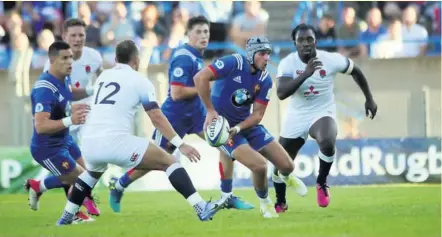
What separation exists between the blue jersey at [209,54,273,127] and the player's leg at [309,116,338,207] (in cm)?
115

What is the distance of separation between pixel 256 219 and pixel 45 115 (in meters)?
2.65

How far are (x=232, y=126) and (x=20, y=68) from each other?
29.2 feet

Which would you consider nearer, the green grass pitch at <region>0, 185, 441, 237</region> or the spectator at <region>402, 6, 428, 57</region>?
the green grass pitch at <region>0, 185, 441, 237</region>

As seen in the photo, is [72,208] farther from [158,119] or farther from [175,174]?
[158,119]

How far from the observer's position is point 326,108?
13.9m

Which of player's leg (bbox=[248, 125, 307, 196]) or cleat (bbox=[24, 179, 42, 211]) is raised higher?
player's leg (bbox=[248, 125, 307, 196])

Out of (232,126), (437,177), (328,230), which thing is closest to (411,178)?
(437,177)

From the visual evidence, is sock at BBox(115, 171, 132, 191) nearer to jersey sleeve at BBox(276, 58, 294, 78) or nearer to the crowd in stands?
jersey sleeve at BBox(276, 58, 294, 78)

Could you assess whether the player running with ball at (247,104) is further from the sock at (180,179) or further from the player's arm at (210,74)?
the sock at (180,179)

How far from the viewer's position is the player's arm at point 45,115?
39.2 feet

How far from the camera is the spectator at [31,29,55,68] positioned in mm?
20969

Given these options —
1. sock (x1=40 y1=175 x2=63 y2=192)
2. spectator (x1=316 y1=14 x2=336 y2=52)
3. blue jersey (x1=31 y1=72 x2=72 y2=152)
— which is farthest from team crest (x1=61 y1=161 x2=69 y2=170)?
spectator (x1=316 y1=14 x2=336 y2=52)

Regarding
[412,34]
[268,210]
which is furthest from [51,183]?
[412,34]

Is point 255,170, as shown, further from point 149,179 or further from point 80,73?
point 149,179
